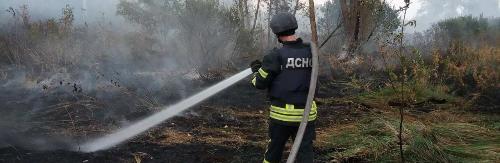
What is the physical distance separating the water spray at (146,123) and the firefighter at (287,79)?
1.04 metres

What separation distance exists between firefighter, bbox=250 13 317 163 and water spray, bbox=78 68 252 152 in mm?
1043

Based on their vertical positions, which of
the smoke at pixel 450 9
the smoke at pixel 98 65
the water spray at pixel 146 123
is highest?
the smoke at pixel 450 9

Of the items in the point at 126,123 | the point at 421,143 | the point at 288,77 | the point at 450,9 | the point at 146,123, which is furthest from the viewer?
the point at 450,9

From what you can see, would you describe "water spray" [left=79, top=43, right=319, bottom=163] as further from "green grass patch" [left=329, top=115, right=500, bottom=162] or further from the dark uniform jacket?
"green grass patch" [left=329, top=115, right=500, bottom=162]

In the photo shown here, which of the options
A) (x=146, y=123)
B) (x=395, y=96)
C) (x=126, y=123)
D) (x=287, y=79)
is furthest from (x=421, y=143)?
(x=395, y=96)

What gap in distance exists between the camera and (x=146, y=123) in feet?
20.3

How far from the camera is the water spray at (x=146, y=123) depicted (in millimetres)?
4953

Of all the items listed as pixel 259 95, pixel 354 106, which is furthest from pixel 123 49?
pixel 354 106

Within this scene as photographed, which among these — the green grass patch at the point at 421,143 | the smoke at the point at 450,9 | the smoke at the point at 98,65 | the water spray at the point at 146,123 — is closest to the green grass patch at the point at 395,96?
the green grass patch at the point at 421,143

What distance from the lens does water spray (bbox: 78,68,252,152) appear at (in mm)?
4953

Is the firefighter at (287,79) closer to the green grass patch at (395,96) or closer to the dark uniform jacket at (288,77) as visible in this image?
the dark uniform jacket at (288,77)

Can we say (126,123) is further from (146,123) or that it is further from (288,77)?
(288,77)

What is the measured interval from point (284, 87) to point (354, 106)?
14.8 feet

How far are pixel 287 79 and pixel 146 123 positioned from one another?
3.20 metres
